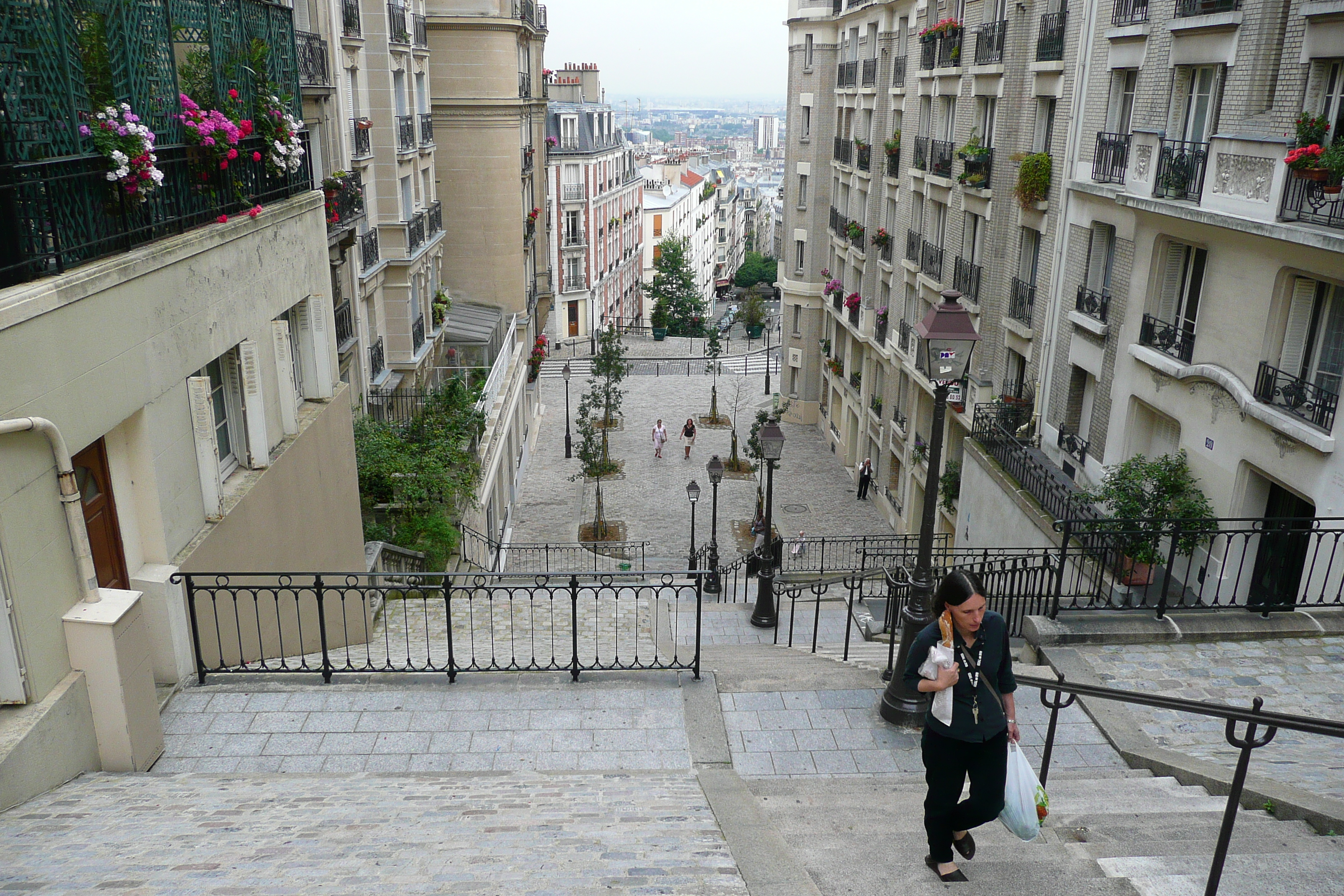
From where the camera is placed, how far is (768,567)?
45.8 feet

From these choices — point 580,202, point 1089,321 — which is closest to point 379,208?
point 1089,321

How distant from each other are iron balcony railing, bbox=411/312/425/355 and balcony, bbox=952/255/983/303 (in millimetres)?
12651

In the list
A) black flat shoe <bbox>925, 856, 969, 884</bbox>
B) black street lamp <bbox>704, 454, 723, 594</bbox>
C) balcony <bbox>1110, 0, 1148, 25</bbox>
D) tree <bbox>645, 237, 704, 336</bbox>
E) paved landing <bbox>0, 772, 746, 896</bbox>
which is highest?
balcony <bbox>1110, 0, 1148, 25</bbox>

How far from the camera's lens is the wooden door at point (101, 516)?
22.7 feet

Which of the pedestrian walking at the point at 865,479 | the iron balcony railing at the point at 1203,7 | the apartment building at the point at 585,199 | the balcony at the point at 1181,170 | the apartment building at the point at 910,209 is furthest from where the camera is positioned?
the apartment building at the point at 585,199

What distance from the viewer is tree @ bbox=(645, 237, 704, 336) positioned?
235ft

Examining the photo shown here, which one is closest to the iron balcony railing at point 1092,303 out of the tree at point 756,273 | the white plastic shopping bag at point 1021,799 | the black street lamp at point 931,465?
the black street lamp at point 931,465

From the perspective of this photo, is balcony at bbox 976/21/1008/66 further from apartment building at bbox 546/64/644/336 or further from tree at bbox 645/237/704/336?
tree at bbox 645/237/704/336

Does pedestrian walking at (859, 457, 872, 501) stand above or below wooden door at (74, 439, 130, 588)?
below

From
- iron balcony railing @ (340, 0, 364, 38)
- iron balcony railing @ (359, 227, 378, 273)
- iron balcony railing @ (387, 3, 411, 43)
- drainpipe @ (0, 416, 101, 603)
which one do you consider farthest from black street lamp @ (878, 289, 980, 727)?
iron balcony railing @ (387, 3, 411, 43)

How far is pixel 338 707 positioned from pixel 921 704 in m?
4.81

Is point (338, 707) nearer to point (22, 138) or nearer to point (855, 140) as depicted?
point (22, 138)

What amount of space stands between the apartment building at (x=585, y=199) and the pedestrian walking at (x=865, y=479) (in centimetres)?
2968

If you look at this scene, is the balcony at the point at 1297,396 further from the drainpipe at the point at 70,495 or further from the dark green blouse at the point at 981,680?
the drainpipe at the point at 70,495
